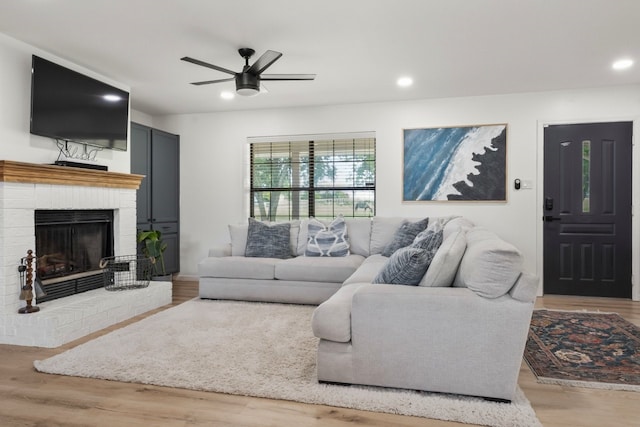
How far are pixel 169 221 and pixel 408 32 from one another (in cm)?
400

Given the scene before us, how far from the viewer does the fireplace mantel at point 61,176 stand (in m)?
3.14

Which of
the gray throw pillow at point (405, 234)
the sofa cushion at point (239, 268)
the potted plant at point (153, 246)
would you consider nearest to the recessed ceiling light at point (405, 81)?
the gray throw pillow at point (405, 234)

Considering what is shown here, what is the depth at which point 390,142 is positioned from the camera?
17.4 feet

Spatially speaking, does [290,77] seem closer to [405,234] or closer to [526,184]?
[405,234]

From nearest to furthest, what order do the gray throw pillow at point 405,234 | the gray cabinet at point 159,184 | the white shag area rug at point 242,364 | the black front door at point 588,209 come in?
the white shag area rug at point 242,364, the gray throw pillow at point 405,234, the black front door at point 588,209, the gray cabinet at point 159,184

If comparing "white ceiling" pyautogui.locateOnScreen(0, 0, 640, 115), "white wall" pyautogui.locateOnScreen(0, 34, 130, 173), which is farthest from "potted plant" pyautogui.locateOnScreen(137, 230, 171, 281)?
"white ceiling" pyautogui.locateOnScreen(0, 0, 640, 115)

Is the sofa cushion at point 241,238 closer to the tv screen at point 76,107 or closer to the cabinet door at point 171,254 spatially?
the cabinet door at point 171,254

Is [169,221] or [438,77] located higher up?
[438,77]

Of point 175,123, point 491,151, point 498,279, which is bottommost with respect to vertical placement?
point 498,279

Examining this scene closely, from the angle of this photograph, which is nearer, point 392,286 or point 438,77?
point 392,286

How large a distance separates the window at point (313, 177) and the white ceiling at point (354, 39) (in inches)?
38.5

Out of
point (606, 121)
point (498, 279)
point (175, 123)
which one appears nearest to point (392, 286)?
point (498, 279)

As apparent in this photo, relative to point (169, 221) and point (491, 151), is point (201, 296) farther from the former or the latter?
point (491, 151)

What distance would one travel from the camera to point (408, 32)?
321 centimetres
